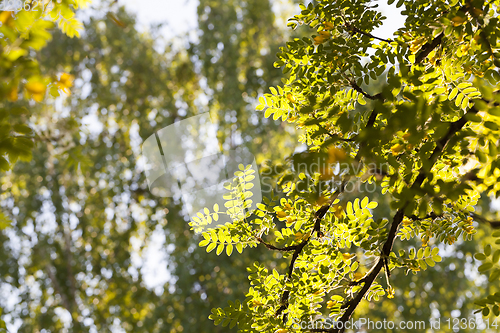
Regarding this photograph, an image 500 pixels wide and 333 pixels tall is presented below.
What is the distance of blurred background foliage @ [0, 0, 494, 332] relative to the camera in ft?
19.5

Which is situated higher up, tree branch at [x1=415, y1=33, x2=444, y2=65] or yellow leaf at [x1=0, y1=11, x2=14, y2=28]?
tree branch at [x1=415, y1=33, x2=444, y2=65]

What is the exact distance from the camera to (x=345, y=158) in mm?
657

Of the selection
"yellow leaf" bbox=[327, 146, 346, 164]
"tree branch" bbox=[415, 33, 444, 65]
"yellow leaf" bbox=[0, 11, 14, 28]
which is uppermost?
"tree branch" bbox=[415, 33, 444, 65]

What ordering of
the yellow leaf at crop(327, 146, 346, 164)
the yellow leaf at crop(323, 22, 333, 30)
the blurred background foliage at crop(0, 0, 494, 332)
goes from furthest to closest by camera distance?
1. the blurred background foliage at crop(0, 0, 494, 332)
2. the yellow leaf at crop(323, 22, 333, 30)
3. the yellow leaf at crop(327, 146, 346, 164)

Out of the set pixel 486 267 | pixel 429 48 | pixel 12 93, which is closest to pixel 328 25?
pixel 429 48

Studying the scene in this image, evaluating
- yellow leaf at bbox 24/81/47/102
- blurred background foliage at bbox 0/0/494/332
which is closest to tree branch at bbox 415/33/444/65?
yellow leaf at bbox 24/81/47/102

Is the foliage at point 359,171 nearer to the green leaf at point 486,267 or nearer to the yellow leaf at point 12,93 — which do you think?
the green leaf at point 486,267

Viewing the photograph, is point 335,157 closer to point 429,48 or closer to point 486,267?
point 486,267

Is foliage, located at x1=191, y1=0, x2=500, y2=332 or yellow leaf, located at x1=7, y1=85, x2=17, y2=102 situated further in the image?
foliage, located at x1=191, y1=0, x2=500, y2=332

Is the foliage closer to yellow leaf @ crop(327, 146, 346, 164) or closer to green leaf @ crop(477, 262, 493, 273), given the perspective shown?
green leaf @ crop(477, 262, 493, 273)

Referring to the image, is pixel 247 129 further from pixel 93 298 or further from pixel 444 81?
pixel 444 81

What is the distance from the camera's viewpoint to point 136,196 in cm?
698

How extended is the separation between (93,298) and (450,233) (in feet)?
23.9

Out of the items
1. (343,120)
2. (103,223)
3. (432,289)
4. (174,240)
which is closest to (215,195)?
(174,240)
